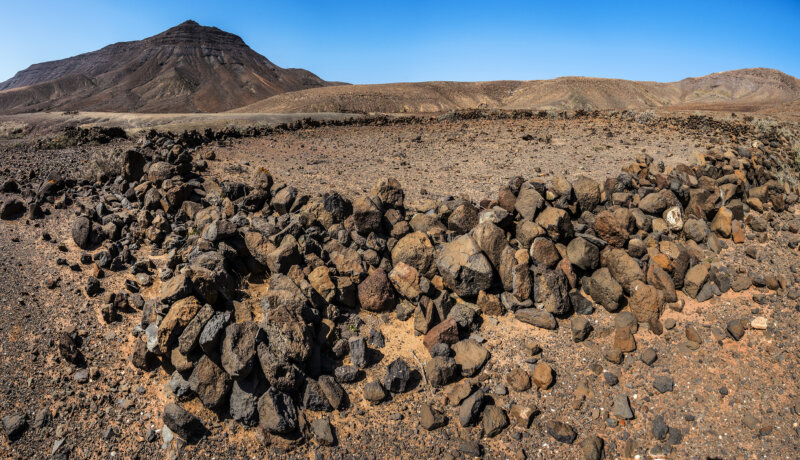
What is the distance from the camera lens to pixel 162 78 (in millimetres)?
79812

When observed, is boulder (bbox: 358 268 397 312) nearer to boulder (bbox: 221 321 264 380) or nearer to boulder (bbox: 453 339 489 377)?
boulder (bbox: 453 339 489 377)

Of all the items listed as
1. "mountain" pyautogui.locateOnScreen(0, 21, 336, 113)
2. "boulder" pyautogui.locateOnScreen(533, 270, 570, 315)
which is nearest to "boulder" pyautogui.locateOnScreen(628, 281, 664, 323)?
"boulder" pyautogui.locateOnScreen(533, 270, 570, 315)

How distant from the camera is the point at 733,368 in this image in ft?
15.9

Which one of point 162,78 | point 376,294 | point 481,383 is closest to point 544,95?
point 376,294

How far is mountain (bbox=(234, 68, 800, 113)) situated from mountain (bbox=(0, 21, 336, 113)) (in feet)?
137

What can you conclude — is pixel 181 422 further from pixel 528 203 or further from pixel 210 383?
pixel 528 203

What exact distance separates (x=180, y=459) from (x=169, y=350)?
121cm

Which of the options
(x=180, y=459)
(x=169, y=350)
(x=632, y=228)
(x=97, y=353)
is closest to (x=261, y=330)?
(x=169, y=350)

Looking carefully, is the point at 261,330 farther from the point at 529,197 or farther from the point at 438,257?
the point at 529,197

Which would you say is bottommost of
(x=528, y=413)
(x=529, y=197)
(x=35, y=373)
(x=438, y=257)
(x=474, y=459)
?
(x=474, y=459)

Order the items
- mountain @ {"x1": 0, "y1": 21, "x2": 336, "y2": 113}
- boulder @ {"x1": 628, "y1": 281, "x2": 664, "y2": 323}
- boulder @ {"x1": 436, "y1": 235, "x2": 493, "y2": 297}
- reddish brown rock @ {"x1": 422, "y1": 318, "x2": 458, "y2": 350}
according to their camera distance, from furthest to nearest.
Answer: mountain @ {"x1": 0, "y1": 21, "x2": 336, "y2": 113} → boulder @ {"x1": 436, "y1": 235, "x2": 493, "y2": 297} → boulder @ {"x1": 628, "y1": 281, "x2": 664, "y2": 323} → reddish brown rock @ {"x1": 422, "y1": 318, "x2": 458, "y2": 350}

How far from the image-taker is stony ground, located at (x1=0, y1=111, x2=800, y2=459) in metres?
4.25

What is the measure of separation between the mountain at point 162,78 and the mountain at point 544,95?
137 ft

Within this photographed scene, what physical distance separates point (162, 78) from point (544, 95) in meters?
75.3
